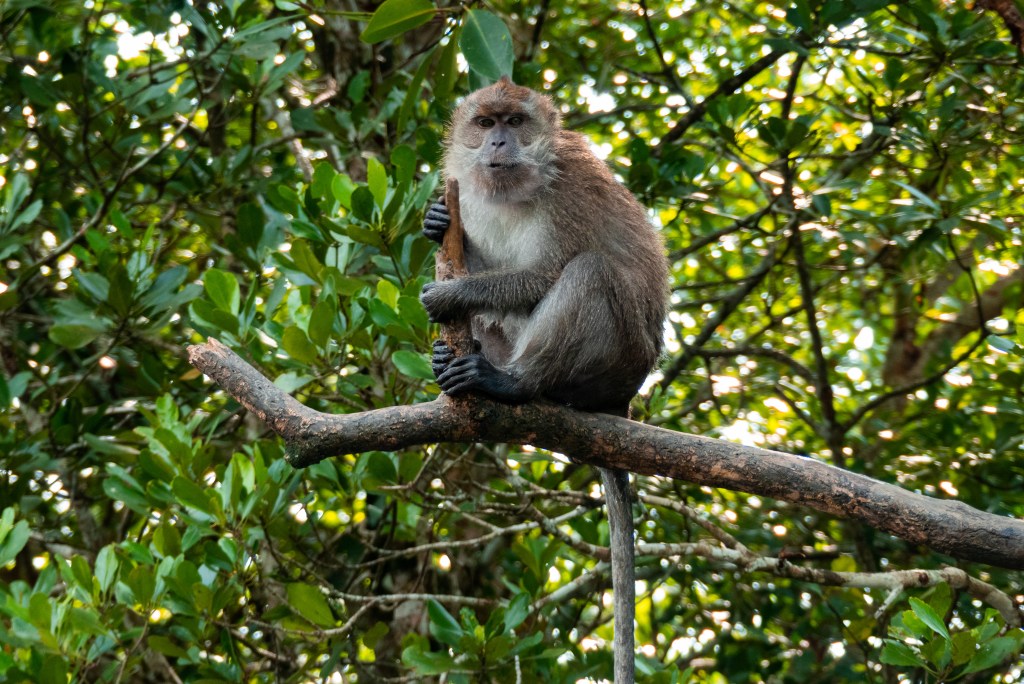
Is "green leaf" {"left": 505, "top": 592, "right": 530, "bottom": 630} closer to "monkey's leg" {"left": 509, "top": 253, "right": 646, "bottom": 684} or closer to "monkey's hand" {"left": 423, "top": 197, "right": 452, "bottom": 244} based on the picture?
"monkey's leg" {"left": 509, "top": 253, "right": 646, "bottom": 684}

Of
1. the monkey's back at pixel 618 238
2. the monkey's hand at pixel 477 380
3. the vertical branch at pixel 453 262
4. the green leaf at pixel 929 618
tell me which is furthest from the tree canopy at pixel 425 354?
the monkey's back at pixel 618 238

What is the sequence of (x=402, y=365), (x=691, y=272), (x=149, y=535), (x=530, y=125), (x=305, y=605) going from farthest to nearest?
(x=691, y=272), (x=149, y=535), (x=530, y=125), (x=305, y=605), (x=402, y=365)

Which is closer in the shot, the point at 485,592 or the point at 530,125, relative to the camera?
the point at 530,125

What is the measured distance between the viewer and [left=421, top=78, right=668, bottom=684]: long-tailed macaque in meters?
4.68

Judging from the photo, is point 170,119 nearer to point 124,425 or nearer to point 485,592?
point 124,425

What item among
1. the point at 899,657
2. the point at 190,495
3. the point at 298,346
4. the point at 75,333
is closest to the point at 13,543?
the point at 190,495

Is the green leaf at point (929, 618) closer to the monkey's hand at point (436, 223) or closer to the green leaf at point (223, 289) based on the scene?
the monkey's hand at point (436, 223)

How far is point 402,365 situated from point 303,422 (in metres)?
0.99

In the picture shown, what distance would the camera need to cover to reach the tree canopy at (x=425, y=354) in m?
5.25

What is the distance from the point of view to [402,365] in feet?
15.7

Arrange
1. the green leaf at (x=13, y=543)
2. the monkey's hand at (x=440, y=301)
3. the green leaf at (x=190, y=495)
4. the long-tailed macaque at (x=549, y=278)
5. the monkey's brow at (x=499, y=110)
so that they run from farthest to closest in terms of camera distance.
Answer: the monkey's brow at (x=499, y=110) → the green leaf at (x=13, y=543) → the green leaf at (x=190, y=495) → the monkey's hand at (x=440, y=301) → the long-tailed macaque at (x=549, y=278)

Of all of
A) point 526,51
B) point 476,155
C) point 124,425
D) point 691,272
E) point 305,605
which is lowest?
point 305,605

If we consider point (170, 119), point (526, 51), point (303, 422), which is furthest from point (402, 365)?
point (170, 119)

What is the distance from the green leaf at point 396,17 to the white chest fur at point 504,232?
67.5 inches
